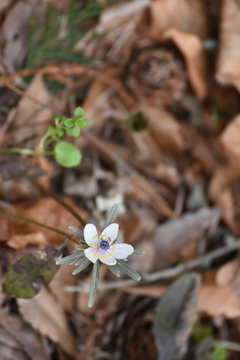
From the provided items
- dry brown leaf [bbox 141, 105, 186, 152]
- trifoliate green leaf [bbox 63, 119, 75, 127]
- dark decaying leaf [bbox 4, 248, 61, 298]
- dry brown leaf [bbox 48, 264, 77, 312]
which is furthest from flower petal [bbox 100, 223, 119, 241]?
dry brown leaf [bbox 141, 105, 186, 152]

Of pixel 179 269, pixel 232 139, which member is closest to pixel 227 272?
pixel 179 269

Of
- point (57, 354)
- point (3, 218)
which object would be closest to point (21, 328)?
point (57, 354)

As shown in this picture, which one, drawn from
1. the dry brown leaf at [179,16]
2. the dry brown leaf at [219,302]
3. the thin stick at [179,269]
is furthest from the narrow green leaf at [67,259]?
the dry brown leaf at [179,16]

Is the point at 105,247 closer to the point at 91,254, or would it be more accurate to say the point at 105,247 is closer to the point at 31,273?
the point at 91,254

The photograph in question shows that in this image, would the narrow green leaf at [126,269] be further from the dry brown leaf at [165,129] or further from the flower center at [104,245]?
the dry brown leaf at [165,129]

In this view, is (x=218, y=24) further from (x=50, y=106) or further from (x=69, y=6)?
(x=50, y=106)

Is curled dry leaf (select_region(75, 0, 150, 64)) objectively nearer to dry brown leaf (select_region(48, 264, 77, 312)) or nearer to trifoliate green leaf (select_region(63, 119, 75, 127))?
trifoliate green leaf (select_region(63, 119, 75, 127))
